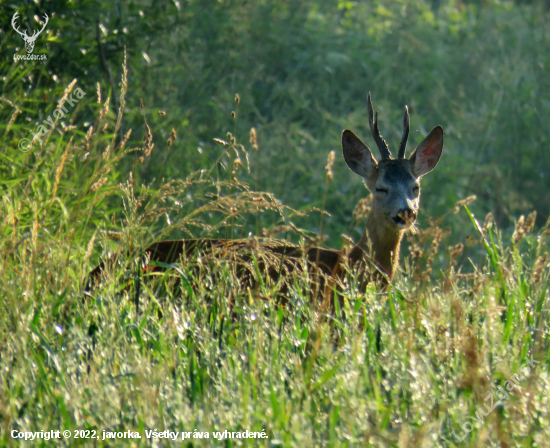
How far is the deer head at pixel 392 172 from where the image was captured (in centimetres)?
435

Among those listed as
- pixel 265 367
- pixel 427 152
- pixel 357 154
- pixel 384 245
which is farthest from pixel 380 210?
pixel 265 367

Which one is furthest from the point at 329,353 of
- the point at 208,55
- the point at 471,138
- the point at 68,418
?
the point at 471,138

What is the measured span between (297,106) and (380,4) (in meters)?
3.01

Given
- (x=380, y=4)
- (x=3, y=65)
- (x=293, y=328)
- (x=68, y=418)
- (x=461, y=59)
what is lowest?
(x=68, y=418)

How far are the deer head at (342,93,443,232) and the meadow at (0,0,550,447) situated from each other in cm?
40

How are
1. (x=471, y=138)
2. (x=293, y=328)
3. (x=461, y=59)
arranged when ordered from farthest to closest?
(x=461, y=59), (x=471, y=138), (x=293, y=328)

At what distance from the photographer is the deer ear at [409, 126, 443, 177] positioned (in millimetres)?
4953

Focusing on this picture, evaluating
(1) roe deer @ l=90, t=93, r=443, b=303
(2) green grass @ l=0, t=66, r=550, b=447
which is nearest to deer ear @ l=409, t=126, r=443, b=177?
(1) roe deer @ l=90, t=93, r=443, b=303

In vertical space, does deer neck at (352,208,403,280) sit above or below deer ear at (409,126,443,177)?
below

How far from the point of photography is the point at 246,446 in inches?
85.0

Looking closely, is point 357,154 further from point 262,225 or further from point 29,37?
point 29,37

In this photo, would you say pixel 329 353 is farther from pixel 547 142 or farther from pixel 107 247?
pixel 547 142

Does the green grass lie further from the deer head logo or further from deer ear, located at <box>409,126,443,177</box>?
the deer head logo

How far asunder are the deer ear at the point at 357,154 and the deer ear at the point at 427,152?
283 mm
